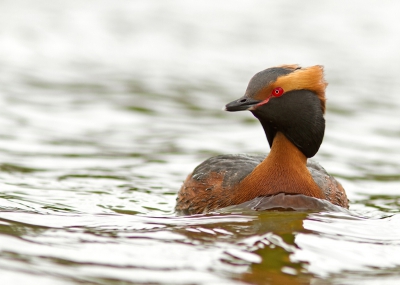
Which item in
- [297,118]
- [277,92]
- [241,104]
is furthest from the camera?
[297,118]

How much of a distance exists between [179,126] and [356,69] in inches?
354

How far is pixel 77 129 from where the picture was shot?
1536cm

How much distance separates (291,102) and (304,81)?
28cm

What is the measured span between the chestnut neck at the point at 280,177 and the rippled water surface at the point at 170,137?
48 cm

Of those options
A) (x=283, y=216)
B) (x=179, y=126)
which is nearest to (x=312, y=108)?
(x=283, y=216)

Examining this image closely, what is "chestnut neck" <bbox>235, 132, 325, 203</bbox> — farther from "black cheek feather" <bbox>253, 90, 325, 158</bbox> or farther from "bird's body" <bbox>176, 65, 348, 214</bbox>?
"black cheek feather" <bbox>253, 90, 325, 158</bbox>

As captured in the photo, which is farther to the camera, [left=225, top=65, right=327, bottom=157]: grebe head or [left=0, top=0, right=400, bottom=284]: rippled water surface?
[left=225, top=65, right=327, bottom=157]: grebe head

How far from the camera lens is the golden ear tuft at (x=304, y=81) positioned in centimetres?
883

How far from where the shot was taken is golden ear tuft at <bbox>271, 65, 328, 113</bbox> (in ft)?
29.0

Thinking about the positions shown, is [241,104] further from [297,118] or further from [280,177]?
[280,177]

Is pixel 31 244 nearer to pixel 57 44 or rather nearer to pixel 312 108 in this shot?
pixel 312 108

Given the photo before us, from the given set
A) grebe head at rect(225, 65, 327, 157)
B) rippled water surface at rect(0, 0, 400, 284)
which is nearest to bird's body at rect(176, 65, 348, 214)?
grebe head at rect(225, 65, 327, 157)

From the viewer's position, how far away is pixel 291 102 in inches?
349

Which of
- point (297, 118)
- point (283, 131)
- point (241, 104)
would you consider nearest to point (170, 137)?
point (283, 131)
